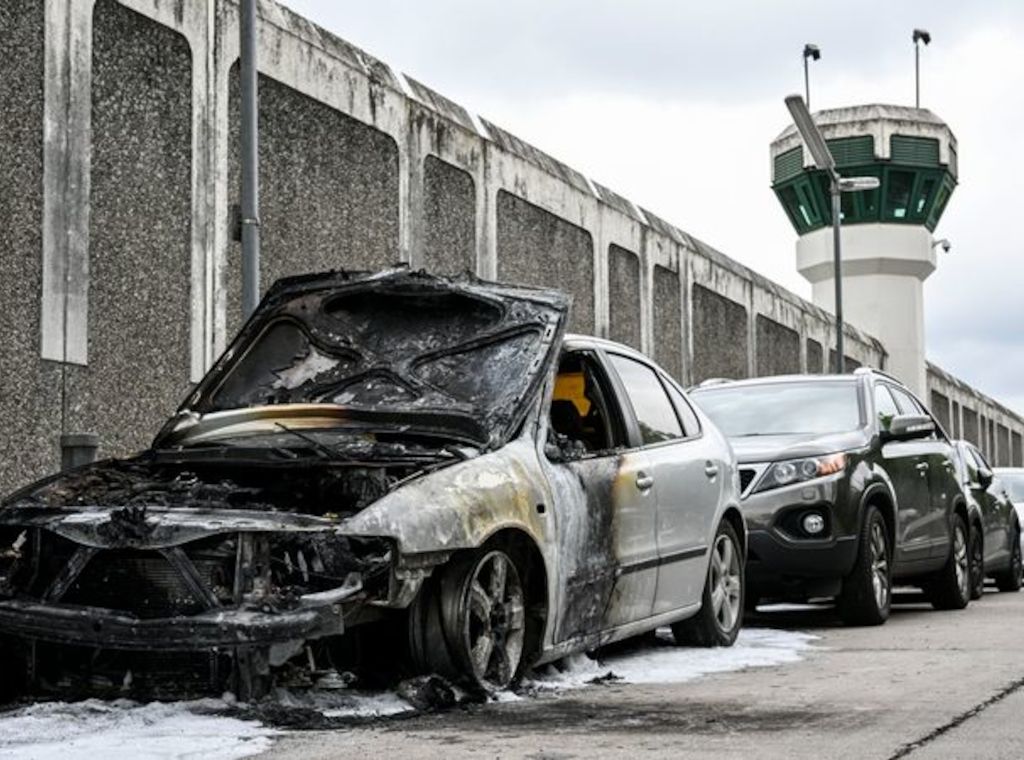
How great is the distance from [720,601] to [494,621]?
287 centimetres

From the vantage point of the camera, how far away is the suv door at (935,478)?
1364 centimetres

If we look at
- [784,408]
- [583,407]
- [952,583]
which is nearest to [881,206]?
[952,583]

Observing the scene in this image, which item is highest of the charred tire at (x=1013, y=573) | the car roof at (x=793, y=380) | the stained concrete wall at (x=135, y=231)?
the stained concrete wall at (x=135, y=231)

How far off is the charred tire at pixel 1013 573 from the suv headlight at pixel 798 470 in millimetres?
6809

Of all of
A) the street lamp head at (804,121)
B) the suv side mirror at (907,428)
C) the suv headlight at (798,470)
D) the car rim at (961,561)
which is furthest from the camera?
the street lamp head at (804,121)

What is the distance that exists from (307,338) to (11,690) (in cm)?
240

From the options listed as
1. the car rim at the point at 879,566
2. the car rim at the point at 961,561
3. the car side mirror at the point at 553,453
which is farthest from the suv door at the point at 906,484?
the car side mirror at the point at 553,453

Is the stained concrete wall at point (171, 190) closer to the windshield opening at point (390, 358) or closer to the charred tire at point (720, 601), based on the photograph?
the windshield opening at point (390, 358)

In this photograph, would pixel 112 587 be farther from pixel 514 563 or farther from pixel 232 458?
pixel 514 563

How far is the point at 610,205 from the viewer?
25.9m

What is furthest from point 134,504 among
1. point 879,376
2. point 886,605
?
point 879,376

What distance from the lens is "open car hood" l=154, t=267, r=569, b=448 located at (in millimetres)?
7832

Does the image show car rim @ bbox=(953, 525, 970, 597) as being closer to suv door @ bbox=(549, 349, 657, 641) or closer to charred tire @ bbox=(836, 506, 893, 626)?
charred tire @ bbox=(836, 506, 893, 626)

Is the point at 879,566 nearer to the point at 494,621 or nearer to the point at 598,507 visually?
the point at 598,507
